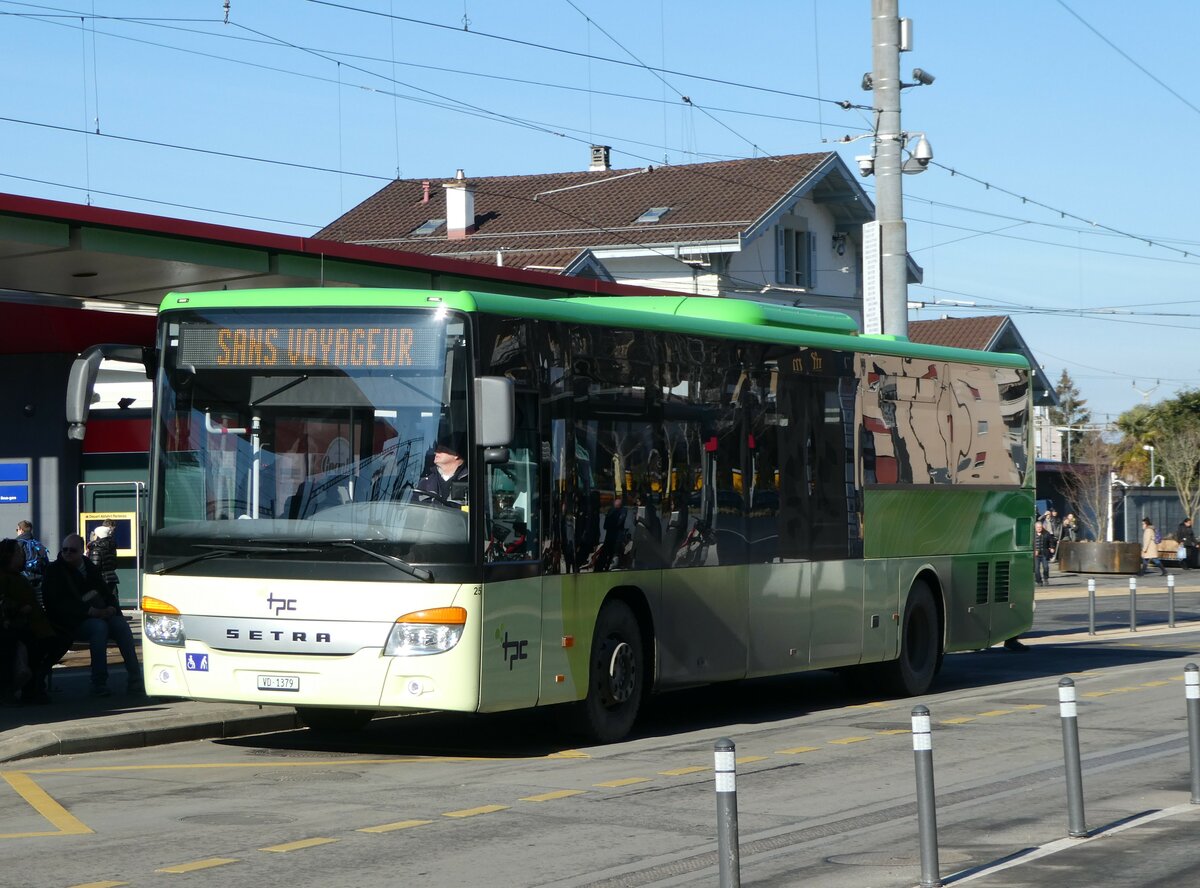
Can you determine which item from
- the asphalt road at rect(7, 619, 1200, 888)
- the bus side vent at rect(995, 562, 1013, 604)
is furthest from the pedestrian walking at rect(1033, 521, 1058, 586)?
the asphalt road at rect(7, 619, 1200, 888)

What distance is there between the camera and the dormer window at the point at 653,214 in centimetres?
5162

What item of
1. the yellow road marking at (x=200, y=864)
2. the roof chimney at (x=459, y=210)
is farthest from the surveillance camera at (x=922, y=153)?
the roof chimney at (x=459, y=210)

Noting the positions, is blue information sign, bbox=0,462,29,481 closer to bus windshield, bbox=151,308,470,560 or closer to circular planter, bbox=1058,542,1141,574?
bus windshield, bbox=151,308,470,560

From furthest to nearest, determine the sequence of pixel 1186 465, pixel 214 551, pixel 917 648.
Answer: pixel 1186 465 < pixel 917 648 < pixel 214 551

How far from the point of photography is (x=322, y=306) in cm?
1223

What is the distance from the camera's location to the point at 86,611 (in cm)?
1569

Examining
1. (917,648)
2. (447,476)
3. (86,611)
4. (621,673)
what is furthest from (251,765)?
(917,648)

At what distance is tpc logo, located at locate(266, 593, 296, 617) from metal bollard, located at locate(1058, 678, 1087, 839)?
5203mm

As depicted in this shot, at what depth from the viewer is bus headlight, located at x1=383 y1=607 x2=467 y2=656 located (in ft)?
38.2

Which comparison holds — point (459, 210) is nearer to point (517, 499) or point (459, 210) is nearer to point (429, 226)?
point (429, 226)

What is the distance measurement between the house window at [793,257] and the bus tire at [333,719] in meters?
38.1

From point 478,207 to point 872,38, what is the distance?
33460 millimetres

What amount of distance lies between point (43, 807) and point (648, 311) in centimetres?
662

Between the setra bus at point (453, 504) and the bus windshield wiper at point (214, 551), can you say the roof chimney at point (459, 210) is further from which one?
the bus windshield wiper at point (214, 551)
